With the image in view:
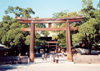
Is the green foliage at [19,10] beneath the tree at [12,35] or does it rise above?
above

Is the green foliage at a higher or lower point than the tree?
higher

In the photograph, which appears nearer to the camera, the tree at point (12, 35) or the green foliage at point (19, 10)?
the tree at point (12, 35)

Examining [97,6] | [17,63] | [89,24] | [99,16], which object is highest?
[97,6]

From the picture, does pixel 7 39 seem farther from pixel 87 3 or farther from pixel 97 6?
pixel 97 6

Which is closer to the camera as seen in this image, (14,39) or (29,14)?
(14,39)

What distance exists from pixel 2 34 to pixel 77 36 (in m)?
14.6

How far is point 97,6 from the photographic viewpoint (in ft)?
60.5

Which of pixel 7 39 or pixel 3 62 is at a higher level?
pixel 7 39

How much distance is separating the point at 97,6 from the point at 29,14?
20832 millimetres

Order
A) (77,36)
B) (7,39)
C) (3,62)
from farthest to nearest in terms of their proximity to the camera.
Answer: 1. (7,39)
2. (77,36)
3. (3,62)

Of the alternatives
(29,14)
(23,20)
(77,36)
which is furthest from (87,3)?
(29,14)

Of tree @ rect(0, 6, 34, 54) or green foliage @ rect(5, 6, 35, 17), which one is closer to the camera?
tree @ rect(0, 6, 34, 54)

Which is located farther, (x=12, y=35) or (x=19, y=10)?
(x=19, y=10)

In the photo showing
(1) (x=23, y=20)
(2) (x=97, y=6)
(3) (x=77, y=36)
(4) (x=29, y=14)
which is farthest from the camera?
(4) (x=29, y=14)
